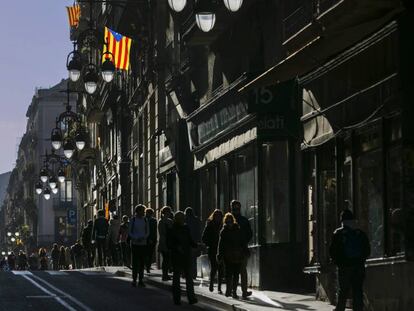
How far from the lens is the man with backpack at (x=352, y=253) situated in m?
18.9

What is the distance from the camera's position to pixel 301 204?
27484 mm

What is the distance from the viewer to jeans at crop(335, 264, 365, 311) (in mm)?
19047

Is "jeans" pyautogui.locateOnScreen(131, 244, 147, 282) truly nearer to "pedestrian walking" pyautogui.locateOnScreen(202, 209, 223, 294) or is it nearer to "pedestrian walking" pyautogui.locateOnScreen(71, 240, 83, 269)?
"pedestrian walking" pyautogui.locateOnScreen(202, 209, 223, 294)

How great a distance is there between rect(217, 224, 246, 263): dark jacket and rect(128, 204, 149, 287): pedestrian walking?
19.2ft

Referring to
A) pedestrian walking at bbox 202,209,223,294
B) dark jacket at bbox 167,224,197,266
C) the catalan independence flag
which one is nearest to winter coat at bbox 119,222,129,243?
the catalan independence flag

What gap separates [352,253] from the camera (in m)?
18.9

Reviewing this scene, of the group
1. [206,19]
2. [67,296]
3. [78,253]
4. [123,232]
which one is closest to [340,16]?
[206,19]

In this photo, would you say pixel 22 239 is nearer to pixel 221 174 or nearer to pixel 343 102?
pixel 221 174

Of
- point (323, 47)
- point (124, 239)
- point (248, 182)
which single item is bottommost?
point (124, 239)

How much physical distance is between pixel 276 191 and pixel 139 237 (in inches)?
158

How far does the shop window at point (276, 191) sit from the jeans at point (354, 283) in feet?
28.9

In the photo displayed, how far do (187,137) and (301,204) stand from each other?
38.6 feet

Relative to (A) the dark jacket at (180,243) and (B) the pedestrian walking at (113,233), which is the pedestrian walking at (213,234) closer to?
(A) the dark jacket at (180,243)

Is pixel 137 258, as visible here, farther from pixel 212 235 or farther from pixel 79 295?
pixel 79 295
